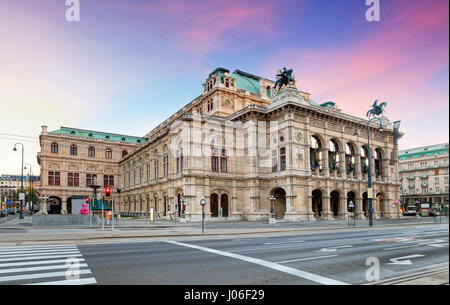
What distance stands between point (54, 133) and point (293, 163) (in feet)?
202

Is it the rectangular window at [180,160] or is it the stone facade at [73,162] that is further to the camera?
the stone facade at [73,162]

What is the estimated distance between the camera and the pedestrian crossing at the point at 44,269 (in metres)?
8.33

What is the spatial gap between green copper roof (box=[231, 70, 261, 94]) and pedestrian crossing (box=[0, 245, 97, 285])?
4917 cm

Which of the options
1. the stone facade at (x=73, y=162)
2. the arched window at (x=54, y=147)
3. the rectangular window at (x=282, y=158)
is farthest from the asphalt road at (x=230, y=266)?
the arched window at (x=54, y=147)

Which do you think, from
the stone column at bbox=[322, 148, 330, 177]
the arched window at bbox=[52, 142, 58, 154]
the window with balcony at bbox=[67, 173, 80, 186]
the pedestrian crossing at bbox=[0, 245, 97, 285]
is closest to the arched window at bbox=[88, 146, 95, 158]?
the window with balcony at bbox=[67, 173, 80, 186]

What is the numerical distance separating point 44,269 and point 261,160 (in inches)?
1544

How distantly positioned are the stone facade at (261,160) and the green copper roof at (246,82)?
2761 millimetres

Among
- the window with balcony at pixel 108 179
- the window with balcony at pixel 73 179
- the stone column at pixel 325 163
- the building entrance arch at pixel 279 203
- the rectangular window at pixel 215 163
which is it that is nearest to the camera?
the rectangular window at pixel 215 163

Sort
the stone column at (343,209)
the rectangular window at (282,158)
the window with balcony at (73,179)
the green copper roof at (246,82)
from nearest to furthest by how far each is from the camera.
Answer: the rectangular window at (282,158) → the stone column at (343,209) → the green copper roof at (246,82) → the window with balcony at (73,179)

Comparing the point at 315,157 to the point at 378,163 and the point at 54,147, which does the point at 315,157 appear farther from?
the point at 54,147

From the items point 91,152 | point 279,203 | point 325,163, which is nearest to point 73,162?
point 91,152

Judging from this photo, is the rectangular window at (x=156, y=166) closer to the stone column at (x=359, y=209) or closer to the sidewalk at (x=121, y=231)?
the sidewalk at (x=121, y=231)

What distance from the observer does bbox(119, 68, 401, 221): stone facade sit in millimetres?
43719
